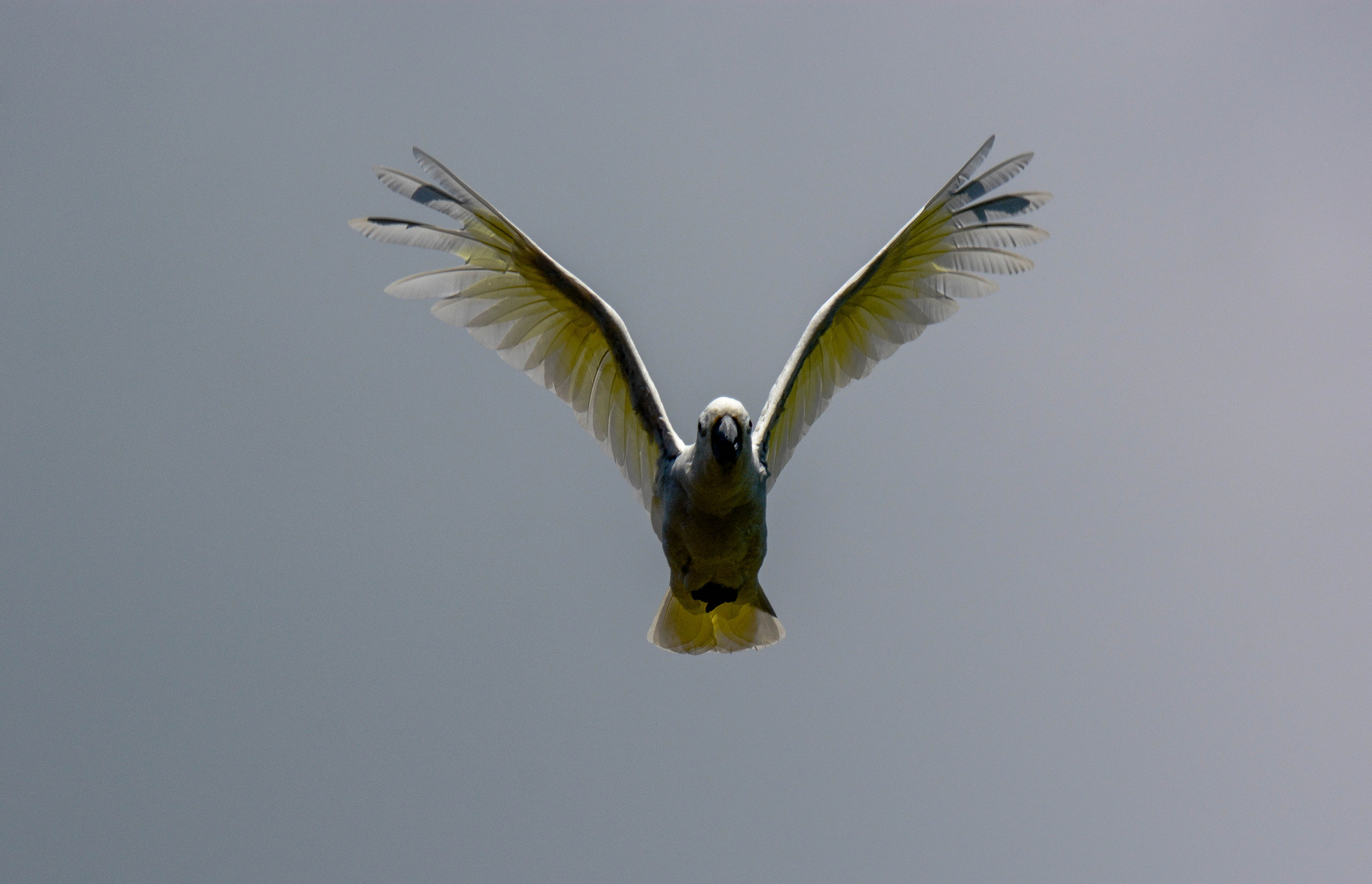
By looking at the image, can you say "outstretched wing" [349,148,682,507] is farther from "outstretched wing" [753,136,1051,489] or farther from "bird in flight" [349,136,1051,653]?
"outstretched wing" [753,136,1051,489]

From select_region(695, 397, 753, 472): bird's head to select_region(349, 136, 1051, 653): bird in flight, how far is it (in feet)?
0.04

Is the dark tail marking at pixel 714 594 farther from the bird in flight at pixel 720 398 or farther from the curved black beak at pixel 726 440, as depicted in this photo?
the curved black beak at pixel 726 440

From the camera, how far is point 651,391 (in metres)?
9.56

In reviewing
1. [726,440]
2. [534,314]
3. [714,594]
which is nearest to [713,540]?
[714,594]

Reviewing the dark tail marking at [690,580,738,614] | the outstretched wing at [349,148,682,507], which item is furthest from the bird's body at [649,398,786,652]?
the outstretched wing at [349,148,682,507]

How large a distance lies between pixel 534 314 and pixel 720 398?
2.31 metres

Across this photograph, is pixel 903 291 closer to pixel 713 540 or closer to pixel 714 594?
pixel 713 540

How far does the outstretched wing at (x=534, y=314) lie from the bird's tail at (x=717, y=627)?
1085 millimetres

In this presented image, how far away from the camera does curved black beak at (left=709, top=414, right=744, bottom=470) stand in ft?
26.5

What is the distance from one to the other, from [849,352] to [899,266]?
937 mm

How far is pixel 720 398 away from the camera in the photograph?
8.39 metres

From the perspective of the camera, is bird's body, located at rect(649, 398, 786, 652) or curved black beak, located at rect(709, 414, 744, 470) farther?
bird's body, located at rect(649, 398, 786, 652)

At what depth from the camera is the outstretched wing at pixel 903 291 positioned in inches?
364

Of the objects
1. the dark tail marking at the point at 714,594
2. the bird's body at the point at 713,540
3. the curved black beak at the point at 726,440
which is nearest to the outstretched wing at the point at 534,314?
the bird's body at the point at 713,540
